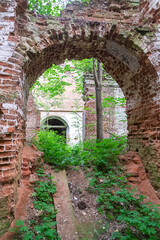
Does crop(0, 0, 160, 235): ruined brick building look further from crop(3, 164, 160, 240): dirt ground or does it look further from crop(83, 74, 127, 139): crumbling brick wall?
crop(83, 74, 127, 139): crumbling brick wall

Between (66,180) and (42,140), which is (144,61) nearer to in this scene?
(66,180)

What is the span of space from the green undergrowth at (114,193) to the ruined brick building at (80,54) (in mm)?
652

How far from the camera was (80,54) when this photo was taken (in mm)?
4254

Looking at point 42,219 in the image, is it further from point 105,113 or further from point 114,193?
point 105,113

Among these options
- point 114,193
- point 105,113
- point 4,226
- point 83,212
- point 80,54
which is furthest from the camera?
point 105,113

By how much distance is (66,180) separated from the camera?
3.86 metres

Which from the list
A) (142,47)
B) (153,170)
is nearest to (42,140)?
(153,170)

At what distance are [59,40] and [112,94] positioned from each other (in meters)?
6.24

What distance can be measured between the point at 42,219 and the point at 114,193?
137cm

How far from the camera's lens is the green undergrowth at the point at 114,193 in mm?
2338

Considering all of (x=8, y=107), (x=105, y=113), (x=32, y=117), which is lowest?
(x=8, y=107)

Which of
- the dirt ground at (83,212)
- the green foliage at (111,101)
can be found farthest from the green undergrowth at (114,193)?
the green foliage at (111,101)

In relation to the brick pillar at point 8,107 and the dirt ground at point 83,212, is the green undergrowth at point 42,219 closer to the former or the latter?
the dirt ground at point 83,212

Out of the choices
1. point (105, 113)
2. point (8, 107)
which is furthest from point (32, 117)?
point (8, 107)
